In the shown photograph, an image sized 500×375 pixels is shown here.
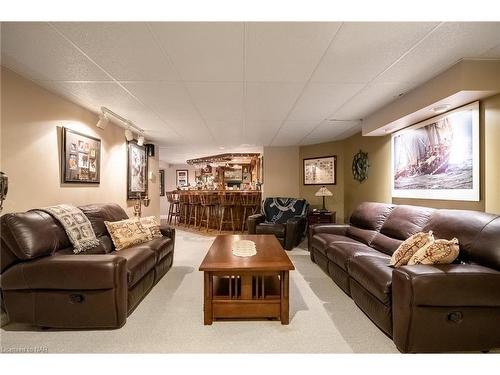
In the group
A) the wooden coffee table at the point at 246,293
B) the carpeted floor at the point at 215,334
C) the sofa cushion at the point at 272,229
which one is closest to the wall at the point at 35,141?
the carpeted floor at the point at 215,334

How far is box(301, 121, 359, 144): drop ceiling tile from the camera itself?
12.9 ft

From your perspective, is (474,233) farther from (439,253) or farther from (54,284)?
(54,284)

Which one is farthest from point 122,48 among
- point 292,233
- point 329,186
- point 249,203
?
point 249,203

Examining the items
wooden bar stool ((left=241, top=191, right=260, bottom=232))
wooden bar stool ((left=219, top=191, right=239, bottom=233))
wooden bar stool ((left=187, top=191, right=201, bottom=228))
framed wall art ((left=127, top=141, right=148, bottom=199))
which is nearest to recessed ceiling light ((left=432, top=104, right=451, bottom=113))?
wooden bar stool ((left=241, top=191, right=260, bottom=232))

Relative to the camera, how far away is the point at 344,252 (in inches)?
100

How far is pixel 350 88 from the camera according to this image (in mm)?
2510

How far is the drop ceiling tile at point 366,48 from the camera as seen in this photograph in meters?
1.55

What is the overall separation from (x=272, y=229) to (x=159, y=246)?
7.44 ft

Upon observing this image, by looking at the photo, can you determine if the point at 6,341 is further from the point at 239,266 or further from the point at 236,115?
the point at 236,115

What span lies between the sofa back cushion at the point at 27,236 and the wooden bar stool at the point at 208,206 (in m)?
4.59

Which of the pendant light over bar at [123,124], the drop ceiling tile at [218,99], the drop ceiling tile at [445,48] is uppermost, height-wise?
A: the drop ceiling tile at [445,48]

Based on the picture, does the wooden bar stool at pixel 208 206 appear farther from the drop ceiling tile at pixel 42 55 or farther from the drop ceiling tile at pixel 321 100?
the drop ceiling tile at pixel 42 55
